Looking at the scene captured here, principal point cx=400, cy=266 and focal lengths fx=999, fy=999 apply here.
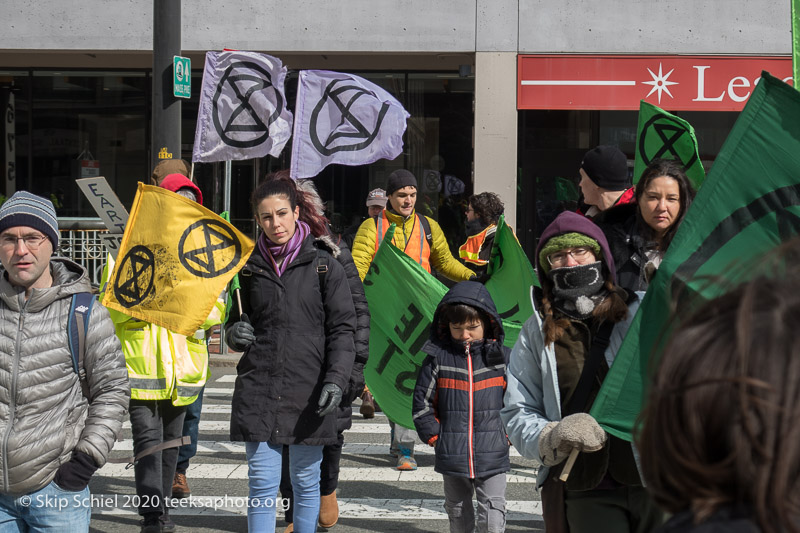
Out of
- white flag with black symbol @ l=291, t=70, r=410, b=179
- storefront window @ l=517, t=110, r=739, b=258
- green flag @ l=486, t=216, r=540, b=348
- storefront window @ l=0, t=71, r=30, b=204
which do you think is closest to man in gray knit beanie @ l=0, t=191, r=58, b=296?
green flag @ l=486, t=216, r=540, b=348

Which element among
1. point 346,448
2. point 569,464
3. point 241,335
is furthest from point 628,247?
point 346,448

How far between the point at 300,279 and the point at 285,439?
0.82 m

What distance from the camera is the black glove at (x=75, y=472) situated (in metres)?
3.68

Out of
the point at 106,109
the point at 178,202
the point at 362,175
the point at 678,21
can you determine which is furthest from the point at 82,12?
the point at 178,202

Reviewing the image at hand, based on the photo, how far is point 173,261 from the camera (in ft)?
18.2

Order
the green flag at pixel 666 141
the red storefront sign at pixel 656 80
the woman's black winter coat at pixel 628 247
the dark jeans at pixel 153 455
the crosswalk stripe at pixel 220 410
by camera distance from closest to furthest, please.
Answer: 1. the woman's black winter coat at pixel 628 247
2. the dark jeans at pixel 153 455
3. the green flag at pixel 666 141
4. the crosswalk stripe at pixel 220 410
5. the red storefront sign at pixel 656 80

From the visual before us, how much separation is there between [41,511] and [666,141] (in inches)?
170

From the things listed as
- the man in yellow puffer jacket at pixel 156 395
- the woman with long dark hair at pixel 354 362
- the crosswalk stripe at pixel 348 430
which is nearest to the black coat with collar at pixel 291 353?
the woman with long dark hair at pixel 354 362

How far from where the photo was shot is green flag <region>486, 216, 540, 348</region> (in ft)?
21.1

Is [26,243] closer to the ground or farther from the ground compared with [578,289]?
farther from the ground

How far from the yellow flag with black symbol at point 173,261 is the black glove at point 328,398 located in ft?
2.95

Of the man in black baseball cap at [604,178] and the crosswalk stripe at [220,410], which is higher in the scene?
the man in black baseball cap at [604,178]

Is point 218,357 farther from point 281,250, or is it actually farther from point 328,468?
point 281,250

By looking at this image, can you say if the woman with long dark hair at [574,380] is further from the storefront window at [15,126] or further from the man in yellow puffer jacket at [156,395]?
the storefront window at [15,126]
